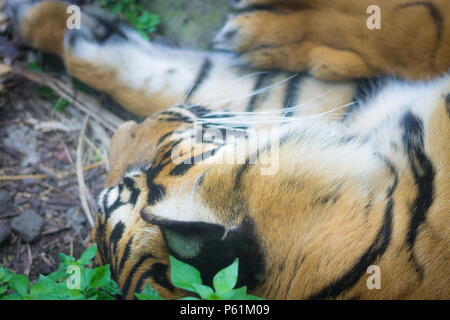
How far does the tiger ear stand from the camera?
1.16m

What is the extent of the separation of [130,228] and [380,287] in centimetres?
61

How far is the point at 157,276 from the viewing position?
1.25 meters

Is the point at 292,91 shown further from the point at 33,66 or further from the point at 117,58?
the point at 33,66

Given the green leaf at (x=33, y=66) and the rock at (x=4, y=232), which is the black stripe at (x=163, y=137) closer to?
the rock at (x=4, y=232)

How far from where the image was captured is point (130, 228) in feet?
4.22

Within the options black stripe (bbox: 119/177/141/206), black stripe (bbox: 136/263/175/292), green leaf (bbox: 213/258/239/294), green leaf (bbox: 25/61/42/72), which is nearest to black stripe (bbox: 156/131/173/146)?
black stripe (bbox: 119/177/141/206)

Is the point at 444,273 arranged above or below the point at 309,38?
below

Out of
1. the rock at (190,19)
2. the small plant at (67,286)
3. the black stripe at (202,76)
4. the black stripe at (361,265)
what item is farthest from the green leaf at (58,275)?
the rock at (190,19)

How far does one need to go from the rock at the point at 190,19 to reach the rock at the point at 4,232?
0.87m

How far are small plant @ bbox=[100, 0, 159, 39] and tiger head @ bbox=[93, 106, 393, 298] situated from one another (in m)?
0.75
